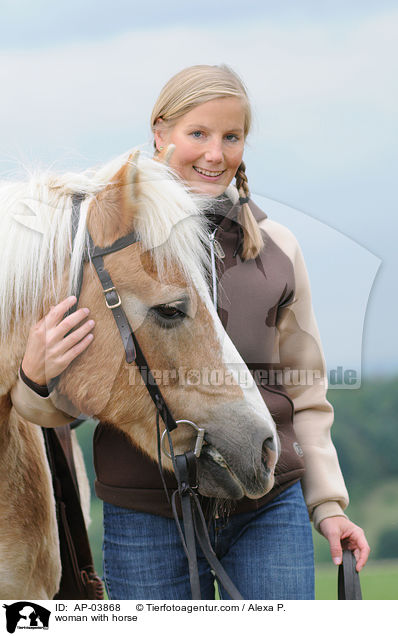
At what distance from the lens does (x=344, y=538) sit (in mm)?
1354

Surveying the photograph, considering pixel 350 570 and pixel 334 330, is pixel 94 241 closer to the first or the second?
pixel 334 330

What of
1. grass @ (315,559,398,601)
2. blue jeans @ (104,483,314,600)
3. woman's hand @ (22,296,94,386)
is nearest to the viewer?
woman's hand @ (22,296,94,386)

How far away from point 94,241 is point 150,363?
28 cm

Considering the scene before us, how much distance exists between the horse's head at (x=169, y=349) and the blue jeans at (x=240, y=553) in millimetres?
134

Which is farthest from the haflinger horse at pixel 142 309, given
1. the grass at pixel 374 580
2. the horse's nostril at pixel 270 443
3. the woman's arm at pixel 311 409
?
the grass at pixel 374 580

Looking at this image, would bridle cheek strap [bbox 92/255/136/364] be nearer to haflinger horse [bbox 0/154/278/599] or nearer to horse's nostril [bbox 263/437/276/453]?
haflinger horse [bbox 0/154/278/599]

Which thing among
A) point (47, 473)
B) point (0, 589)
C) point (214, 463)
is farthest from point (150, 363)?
point (0, 589)

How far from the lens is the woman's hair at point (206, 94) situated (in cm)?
130

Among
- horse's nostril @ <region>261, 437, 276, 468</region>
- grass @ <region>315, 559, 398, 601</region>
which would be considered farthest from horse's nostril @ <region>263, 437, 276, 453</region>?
grass @ <region>315, 559, 398, 601</region>

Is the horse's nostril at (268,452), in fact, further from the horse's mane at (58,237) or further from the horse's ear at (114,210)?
the horse's ear at (114,210)

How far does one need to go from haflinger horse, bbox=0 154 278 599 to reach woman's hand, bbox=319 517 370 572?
0.87 ft

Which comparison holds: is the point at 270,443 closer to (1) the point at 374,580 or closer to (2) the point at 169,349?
(2) the point at 169,349

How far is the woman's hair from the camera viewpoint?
130 centimetres

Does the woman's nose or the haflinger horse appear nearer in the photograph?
the haflinger horse
